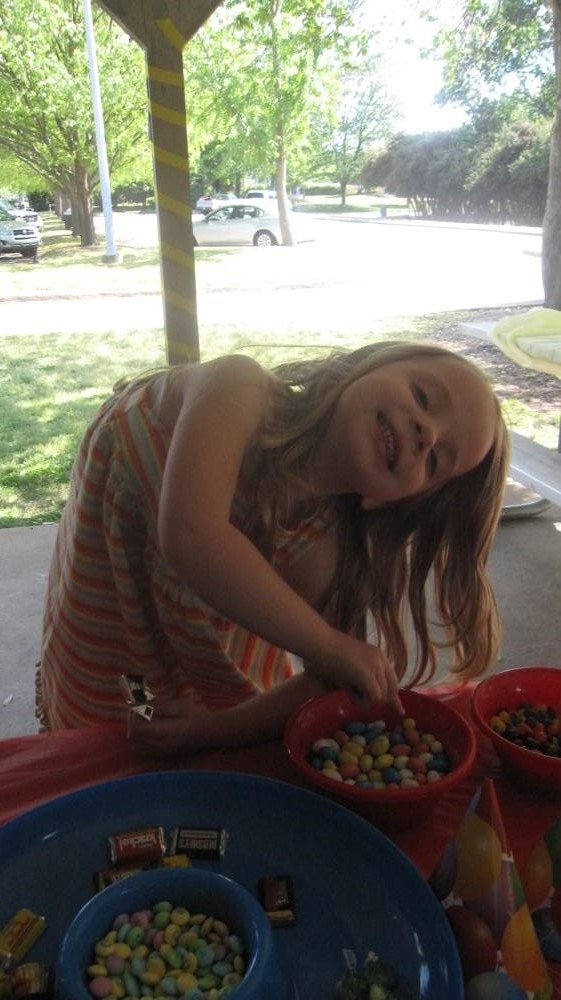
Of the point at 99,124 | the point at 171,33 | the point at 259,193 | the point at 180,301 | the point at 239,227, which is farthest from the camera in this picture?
the point at 259,193

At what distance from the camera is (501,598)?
2.84 metres

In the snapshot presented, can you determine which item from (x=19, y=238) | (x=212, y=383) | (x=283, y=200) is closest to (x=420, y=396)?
(x=212, y=383)

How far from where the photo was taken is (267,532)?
1097 millimetres

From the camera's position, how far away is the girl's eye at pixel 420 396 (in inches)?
38.5

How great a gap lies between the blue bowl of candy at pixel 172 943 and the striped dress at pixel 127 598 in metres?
0.45

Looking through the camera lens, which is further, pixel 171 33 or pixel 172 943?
pixel 171 33

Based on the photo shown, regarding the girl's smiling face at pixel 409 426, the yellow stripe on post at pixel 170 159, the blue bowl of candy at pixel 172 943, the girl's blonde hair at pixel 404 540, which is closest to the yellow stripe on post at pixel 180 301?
the yellow stripe on post at pixel 170 159

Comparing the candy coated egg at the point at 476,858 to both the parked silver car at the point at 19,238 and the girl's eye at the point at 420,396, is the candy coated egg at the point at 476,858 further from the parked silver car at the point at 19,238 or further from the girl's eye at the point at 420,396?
the parked silver car at the point at 19,238

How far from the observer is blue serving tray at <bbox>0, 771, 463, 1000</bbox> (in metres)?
0.65

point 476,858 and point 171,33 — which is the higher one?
point 171,33

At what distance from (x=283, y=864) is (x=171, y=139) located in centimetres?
230

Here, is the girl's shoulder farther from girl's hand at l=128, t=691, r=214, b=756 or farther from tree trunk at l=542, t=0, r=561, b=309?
tree trunk at l=542, t=0, r=561, b=309

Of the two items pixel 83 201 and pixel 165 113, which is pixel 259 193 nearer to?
pixel 83 201

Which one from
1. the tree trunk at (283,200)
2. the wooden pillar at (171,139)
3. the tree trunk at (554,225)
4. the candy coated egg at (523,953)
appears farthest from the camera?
the tree trunk at (283,200)
